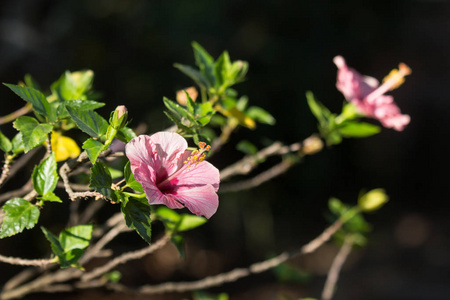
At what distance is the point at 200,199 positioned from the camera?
800 mm

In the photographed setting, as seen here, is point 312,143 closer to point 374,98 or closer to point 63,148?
point 374,98

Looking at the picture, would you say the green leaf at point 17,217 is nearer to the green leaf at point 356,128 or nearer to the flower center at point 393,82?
the green leaf at point 356,128

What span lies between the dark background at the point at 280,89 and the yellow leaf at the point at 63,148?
219cm

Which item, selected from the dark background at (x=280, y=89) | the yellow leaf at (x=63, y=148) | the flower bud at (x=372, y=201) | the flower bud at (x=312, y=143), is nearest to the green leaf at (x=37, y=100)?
the yellow leaf at (x=63, y=148)

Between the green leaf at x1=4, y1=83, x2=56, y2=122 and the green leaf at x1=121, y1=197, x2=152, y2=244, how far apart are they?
237mm

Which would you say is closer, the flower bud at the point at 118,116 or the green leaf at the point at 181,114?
the flower bud at the point at 118,116

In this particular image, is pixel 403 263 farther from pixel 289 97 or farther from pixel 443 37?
pixel 443 37

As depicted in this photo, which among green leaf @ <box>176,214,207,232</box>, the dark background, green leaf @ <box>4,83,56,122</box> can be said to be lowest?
green leaf @ <box>176,214,207,232</box>

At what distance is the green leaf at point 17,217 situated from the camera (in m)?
0.73

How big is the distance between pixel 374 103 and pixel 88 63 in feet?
8.26

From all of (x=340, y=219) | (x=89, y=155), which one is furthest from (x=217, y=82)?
(x=340, y=219)

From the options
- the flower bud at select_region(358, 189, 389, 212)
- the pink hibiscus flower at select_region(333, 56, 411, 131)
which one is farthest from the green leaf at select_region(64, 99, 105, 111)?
the flower bud at select_region(358, 189, 389, 212)

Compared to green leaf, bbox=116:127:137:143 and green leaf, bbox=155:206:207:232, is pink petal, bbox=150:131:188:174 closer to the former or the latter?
green leaf, bbox=116:127:137:143

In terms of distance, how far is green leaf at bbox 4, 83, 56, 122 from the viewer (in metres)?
0.78
